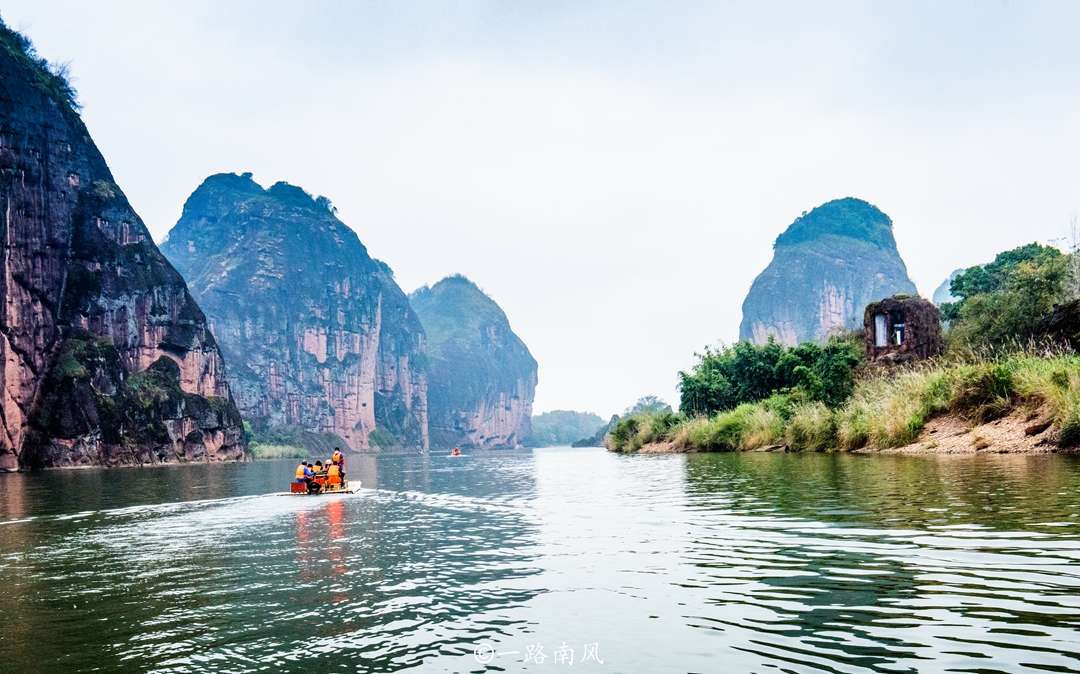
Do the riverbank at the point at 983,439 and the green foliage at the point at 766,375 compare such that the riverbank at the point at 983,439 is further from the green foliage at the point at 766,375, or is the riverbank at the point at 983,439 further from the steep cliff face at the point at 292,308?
the steep cliff face at the point at 292,308

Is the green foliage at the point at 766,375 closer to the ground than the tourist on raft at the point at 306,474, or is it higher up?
higher up

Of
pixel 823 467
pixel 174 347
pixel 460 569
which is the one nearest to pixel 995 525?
pixel 460 569

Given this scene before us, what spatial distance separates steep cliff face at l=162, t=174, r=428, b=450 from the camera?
500 ft

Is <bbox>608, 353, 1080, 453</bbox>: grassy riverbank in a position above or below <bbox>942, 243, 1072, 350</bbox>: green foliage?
below

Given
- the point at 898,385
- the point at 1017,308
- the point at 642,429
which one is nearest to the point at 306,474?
the point at 898,385

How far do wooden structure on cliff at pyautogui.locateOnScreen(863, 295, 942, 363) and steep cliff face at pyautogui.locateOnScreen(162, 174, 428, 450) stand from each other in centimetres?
11913

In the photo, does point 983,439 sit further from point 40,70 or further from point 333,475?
point 40,70

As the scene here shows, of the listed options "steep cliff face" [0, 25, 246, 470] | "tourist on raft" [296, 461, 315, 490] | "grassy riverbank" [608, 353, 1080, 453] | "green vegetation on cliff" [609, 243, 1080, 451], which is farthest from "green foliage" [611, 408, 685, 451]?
"steep cliff face" [0, 25, 246, 470]

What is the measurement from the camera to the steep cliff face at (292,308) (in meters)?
152

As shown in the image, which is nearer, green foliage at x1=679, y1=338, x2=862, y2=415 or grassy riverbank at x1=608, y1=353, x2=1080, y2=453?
grassy riverbank at x1=608, y1=353, x2=1080, y2=453

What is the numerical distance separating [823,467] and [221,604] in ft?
62.8

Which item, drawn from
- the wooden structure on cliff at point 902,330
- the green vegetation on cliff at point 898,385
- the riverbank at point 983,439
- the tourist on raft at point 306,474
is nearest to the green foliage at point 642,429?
the green vegetation on cliff at point 898,385

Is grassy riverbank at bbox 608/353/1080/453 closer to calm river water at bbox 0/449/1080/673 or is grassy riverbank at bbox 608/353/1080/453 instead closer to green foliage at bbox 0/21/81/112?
calm river water at bbox 0/449/1080/673

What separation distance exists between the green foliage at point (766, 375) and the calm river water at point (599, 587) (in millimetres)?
25644
